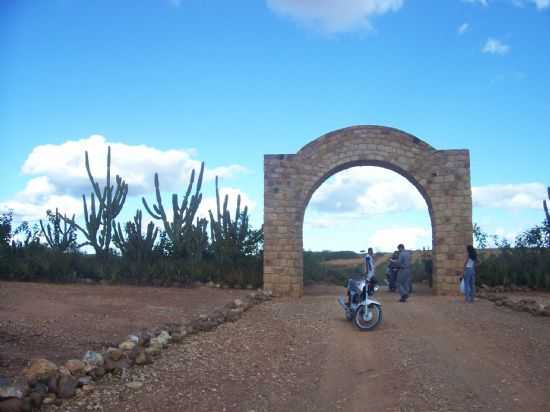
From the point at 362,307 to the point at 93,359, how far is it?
457 cm

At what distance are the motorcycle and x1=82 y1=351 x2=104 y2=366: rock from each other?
441 cm

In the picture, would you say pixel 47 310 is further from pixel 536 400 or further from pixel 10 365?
pixel 536 400

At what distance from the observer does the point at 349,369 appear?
675 cm

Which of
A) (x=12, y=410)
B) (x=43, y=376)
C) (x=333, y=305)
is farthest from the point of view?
(x=333, y=305)

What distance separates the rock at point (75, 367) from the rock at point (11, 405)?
2.89 feet

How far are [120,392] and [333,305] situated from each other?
735 cm

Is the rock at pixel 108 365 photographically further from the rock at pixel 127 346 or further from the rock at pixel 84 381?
the rock at pixel 127 346

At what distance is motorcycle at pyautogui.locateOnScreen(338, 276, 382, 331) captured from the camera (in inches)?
356

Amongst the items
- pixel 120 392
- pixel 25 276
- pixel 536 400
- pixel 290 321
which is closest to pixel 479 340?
pixel 536 400

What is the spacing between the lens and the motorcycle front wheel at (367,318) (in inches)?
356

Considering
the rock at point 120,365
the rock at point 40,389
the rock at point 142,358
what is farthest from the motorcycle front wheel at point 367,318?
the rock at point 40,389

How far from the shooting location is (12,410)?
15.8 ft

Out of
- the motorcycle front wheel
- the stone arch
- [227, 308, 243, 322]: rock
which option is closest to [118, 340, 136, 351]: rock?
[227, 308, 243, 322]: rock

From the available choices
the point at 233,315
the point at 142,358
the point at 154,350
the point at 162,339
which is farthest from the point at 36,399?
the point at 233,315
